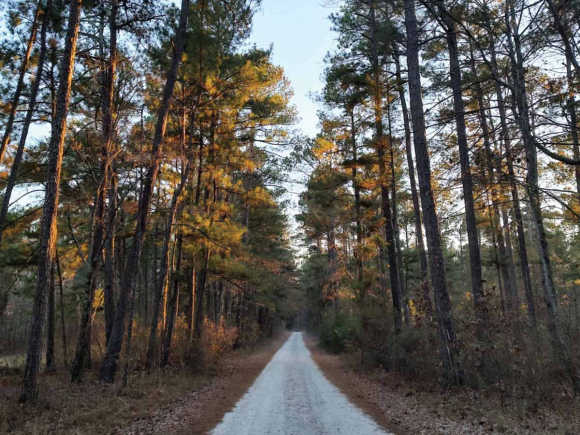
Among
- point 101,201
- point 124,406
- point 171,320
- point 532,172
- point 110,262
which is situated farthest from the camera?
point 171,320

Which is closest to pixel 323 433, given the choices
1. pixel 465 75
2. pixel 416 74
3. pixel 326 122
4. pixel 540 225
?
pixel 540 225

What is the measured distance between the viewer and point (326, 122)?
17.5 metres

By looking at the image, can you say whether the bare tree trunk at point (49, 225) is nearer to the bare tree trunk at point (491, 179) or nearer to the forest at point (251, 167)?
the forest at point (251, 167)

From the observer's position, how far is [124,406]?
7.95 metres

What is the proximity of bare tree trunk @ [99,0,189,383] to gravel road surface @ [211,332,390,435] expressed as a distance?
3893 mm

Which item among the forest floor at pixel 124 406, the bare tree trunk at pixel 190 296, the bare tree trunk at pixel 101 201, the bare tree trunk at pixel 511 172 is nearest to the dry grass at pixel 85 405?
the forest floor at pixel 124 406

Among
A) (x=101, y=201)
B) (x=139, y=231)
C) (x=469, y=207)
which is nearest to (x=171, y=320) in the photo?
(x=139, y=231)

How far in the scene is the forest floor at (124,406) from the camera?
21.2ft

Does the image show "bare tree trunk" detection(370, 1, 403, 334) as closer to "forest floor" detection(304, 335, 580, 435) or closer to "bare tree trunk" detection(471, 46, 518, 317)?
"bare tree trunk" detection(471, 46, 518, 317)

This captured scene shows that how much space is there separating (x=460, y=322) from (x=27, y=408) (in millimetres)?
10250

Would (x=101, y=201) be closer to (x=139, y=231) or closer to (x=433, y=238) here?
(x=139, y=231)

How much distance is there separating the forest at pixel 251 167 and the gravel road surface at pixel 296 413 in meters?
1.98

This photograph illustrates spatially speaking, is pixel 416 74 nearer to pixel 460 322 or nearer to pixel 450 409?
pixel 460 322

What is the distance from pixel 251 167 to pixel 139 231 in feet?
18.6
